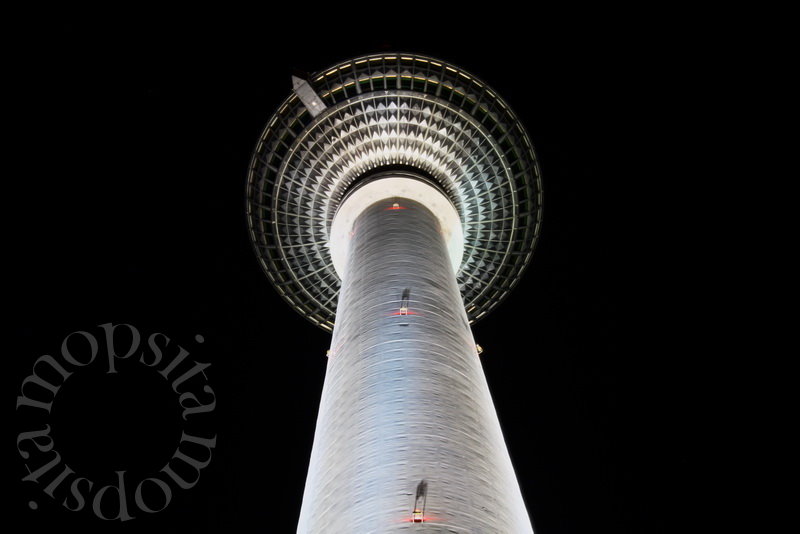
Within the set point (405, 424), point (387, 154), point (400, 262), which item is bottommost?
point (405, 424)

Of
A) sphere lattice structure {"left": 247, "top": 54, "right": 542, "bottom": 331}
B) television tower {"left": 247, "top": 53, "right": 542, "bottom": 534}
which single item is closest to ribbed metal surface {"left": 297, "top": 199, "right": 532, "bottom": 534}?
television tower {"left": 247, "top": 53, "right": 542, "bottom": 534}

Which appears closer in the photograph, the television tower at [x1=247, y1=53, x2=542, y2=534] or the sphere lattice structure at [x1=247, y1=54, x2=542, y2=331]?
the television tower at [x1=247, y1=53, x2=542, y2=534]

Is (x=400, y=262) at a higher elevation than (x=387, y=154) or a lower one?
lower

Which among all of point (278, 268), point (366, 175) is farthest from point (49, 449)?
point (366, 175)

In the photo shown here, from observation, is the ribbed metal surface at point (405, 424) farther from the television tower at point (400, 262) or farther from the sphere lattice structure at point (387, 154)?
the sphere lattice structure at point (387, 154)

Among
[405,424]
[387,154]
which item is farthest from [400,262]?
[387,154]

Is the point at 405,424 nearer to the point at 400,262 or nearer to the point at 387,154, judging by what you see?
the point at 400,262

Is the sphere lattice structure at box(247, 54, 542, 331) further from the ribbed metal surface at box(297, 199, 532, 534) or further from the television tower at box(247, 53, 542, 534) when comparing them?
the ribbed metal surface at box(297, 199, 532, 534)
